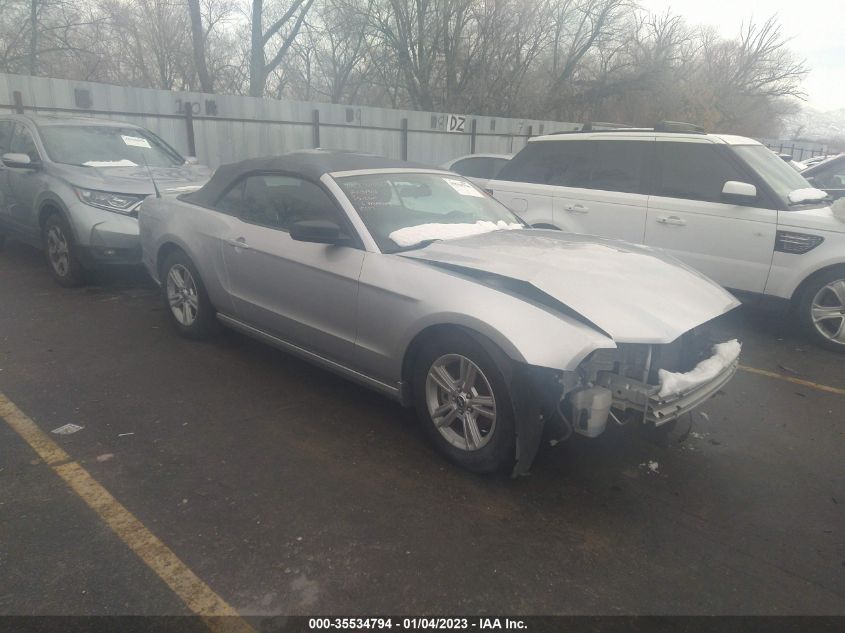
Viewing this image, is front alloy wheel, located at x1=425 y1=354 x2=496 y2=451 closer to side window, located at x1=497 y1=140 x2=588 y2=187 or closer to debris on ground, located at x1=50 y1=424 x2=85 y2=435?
debris on ground, located at x1=50 y1=424 x2=85 y2=435

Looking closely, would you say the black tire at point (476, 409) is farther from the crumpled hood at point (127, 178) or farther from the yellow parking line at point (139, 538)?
the crumpled hood at point (127, 178)

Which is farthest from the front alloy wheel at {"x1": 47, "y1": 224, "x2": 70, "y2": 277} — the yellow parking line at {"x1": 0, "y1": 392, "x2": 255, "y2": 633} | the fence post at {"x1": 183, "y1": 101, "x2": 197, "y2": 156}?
the fence post at {"x1": 183, "y1": 101, "x2": 197, "y2": 156}

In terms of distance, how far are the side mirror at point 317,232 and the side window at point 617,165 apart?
379cm

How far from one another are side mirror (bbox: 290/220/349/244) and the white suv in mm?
3613

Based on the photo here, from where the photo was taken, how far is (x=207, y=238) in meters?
4.70

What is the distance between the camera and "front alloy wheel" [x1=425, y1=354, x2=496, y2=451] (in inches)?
124

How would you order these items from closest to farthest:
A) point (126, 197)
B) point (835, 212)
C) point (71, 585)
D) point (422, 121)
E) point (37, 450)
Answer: point (71, 585)
point (37, 450)
point (835, 212)
point (126, 197)
point (422, 121)

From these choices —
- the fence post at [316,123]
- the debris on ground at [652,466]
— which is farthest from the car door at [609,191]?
the fence post at [316,123]

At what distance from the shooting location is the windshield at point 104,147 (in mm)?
6758

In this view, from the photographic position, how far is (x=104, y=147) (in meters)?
7.08

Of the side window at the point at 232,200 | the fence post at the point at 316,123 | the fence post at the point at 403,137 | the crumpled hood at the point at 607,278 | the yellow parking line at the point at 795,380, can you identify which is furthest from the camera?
the fence post at the point at 403,137

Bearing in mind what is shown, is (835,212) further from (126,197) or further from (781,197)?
(126,197)

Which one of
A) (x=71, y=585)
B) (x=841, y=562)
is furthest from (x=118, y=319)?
(x=841, y=562)

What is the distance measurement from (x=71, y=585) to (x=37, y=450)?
50.3 inches
